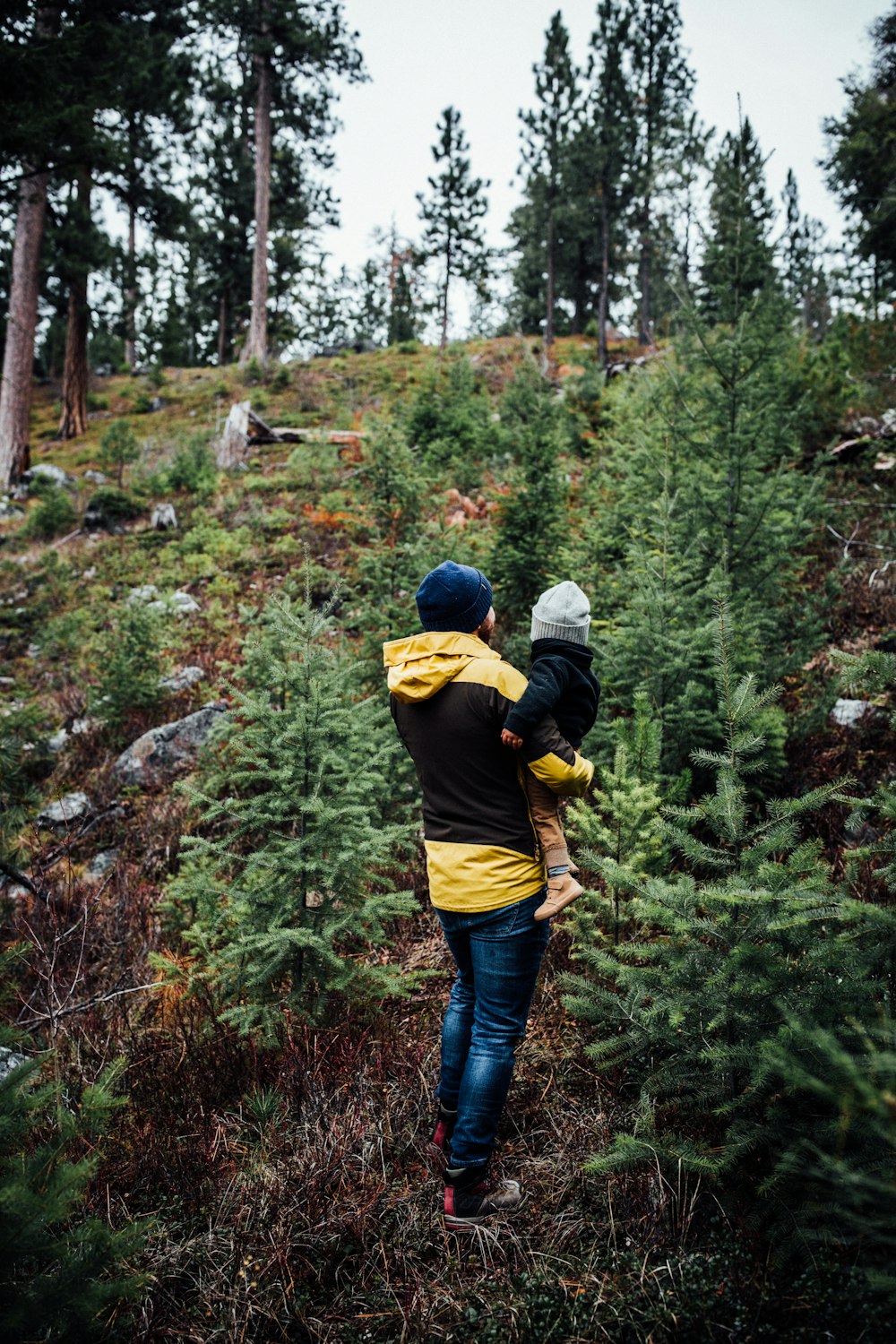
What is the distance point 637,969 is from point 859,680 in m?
1.48

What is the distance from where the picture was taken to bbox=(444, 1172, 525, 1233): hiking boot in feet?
8.89

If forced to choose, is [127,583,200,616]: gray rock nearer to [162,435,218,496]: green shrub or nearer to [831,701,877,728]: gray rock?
[162,435,218,496]: green shrub

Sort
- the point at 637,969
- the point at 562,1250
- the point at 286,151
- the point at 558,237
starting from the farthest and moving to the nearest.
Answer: the point at 558,237, the point at 286,151, the point at 637,969, the point at 562,1250

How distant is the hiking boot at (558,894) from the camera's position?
2625 mm

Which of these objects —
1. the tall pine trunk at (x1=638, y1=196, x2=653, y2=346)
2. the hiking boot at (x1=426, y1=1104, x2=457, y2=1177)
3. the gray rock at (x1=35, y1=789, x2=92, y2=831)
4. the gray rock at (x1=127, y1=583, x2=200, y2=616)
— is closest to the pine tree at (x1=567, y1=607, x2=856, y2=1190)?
the hiking boot at (x1=426, y1=1104, x2=457, y2=1177)

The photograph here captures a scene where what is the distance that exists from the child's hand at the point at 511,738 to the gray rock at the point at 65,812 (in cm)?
583

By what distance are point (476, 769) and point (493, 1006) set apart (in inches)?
36.3

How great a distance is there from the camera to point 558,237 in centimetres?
3241

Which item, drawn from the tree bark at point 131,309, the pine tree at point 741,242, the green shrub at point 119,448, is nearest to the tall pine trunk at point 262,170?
the tree bark at point 131,309

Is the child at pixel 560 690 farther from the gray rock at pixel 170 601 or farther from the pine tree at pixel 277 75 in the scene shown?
the pine tree at pixel 277 75

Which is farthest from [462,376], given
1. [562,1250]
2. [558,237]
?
[558,237]

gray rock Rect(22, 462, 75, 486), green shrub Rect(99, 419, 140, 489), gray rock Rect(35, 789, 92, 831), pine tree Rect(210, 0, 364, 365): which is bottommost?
gray rock Rect(35, 789, 92, 831)

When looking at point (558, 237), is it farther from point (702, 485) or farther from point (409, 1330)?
point (409, 1330)

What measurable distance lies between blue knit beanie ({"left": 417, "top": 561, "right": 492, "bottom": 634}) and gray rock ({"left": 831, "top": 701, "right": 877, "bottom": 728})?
179 inches
